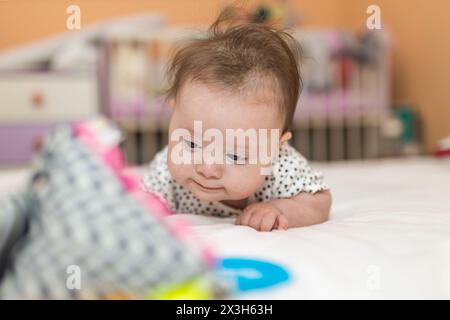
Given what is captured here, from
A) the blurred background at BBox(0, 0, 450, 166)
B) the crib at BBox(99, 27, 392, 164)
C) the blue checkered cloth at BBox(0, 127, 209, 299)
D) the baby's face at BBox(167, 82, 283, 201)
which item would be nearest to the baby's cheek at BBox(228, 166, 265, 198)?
the baby's face at BBox(167, 82, 283, 201)

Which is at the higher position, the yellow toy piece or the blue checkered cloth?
the blue checkered cloth

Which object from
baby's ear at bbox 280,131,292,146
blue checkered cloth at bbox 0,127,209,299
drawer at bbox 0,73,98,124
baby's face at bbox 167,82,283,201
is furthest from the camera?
drawer at bbox 0,73,98,124

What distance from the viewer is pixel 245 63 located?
0.72 meters

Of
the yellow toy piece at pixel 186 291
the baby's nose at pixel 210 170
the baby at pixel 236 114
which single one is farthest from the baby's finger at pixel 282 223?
the yellow toy piece at pixel 186 291

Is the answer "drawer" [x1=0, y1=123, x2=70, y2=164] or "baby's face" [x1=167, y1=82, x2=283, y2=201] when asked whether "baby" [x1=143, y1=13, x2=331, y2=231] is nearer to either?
"baby's face" [x1=167, y1=82, x2=283, y2=201]

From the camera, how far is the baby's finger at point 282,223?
0.73 m

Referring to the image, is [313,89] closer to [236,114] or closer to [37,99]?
[37,99]

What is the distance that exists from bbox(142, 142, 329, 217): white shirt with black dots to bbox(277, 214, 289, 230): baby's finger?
4.4 inches

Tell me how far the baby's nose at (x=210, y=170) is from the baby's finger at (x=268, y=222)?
8 cm

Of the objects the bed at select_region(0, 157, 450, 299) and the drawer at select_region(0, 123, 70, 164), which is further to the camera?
the drawer at select_region(0, 123, 70, 164)

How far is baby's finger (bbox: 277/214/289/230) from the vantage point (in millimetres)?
734

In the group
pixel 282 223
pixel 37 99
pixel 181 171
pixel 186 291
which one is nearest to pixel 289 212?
pixel 282 223

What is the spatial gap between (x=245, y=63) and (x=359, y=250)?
0.28m

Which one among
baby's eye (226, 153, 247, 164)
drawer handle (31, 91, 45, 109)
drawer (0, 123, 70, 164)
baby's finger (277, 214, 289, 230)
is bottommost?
drawer (0, 123, 70, 164)
